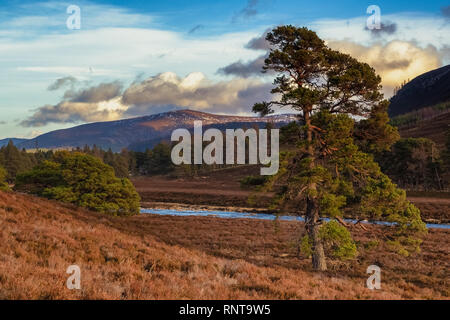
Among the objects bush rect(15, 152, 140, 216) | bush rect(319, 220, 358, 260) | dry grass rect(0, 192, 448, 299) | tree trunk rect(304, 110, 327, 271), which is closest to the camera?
dry grass rect(0, 192, 448, 299)

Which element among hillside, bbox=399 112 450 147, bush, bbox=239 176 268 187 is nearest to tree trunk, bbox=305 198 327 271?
bush, bbox=239 176 268 187

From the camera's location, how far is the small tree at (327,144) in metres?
18.5

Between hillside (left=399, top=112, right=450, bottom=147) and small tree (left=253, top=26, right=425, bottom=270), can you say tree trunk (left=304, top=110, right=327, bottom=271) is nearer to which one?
small tree (left=253, top=26, right=425, bottom=270)

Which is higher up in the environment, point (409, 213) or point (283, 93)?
point (283, 93)

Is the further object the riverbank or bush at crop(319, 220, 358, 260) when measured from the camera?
the riverbank

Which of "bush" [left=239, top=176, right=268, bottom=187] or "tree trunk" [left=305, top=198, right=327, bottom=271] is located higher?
"bush" [left=239, top=176, right=268, bottom=187]

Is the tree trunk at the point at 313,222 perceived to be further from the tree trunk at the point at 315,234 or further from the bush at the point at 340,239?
the bush at the point at 340,239

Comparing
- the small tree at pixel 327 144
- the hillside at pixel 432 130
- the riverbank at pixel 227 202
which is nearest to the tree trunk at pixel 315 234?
the small tree at pixel 327 144

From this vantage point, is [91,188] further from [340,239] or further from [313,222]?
[340,239]

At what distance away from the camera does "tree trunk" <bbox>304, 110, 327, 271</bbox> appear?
19172 mm
